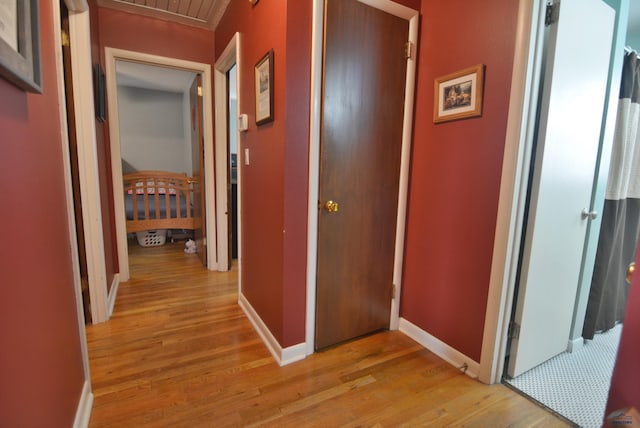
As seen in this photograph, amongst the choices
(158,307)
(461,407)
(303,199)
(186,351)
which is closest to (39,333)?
(186,351)

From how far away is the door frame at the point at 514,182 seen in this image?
51.2 inches

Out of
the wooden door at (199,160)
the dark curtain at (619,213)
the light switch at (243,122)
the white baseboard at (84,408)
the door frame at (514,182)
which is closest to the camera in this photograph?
the white baseboard at (84,408)

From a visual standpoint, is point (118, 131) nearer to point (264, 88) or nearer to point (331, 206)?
point (264, 88)

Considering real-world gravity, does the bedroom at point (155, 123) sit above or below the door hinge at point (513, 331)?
above

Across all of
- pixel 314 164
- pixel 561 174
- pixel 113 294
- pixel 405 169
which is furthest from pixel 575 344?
pixel 113 294

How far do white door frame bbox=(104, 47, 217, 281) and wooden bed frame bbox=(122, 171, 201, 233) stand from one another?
700mm

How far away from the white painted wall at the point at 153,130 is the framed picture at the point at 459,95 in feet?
14.7

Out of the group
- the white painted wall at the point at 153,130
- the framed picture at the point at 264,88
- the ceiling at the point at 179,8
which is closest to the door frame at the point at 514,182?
the framed picture at the point at 264,88

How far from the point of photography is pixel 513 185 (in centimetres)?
137

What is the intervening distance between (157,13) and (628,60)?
341cm

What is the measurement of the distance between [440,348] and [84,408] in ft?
5.91

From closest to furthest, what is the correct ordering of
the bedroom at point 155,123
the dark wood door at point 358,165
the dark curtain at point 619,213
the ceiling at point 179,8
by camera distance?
the dark wood door at point 358,165, the dark curtain at point 619,213, the ceiling at point 179,8, the bedroom at point 155,123

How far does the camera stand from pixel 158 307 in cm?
231

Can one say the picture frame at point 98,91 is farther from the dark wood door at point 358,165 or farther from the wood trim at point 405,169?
the wood trim at point 405,169
